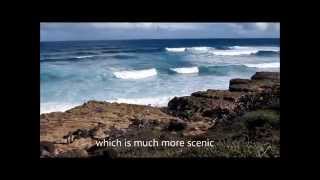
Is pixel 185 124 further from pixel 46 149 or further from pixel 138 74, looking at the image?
pixel 46 149

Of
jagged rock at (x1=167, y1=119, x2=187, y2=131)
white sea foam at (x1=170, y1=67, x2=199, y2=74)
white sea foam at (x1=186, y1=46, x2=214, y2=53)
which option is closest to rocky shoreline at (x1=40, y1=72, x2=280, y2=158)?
jagged rock at (x1=167, y1=119, x2=187, y2=131)

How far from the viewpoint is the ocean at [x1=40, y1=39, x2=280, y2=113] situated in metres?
4.14

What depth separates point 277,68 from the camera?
4.18 meters

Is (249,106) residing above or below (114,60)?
below

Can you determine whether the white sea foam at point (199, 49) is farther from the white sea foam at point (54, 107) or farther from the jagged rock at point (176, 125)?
the white sea foam at point (54, 107)

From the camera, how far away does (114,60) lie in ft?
13.9

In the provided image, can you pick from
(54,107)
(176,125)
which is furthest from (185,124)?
(54,107)

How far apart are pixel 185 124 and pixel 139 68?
535 mm
